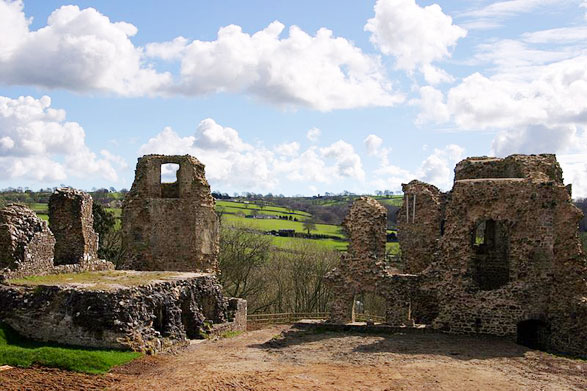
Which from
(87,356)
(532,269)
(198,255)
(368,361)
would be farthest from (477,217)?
(87,356)

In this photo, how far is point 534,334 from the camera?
21938mm

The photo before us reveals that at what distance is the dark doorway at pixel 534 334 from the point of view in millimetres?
21188

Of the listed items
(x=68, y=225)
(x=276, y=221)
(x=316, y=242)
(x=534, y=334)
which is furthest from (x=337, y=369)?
(x=276, y=221)

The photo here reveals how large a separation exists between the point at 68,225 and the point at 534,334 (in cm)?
1726

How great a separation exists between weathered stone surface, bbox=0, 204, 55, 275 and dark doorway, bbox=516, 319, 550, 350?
16.3 m

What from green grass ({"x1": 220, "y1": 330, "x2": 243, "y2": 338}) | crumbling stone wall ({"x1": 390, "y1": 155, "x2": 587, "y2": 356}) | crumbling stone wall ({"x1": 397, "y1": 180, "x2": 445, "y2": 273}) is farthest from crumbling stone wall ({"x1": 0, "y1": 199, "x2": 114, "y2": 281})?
crumbling stone wall ({"x1": 397, "y1": 180, "x2": 445, "y2": 273})

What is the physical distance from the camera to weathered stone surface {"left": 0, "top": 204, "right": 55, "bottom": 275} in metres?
18.2

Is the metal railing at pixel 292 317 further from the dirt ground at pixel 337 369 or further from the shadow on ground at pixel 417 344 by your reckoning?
the dirt ground at pixel 337 369

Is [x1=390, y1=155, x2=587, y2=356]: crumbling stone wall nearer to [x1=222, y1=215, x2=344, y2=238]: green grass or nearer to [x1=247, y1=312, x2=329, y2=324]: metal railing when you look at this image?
[x1=247, y1=312, x2=329, y2=324]: metal railing

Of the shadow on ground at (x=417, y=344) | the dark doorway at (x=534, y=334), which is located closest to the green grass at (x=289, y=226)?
the dark doorway at (x=534, y=334)

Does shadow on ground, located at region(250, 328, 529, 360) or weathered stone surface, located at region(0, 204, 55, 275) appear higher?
weathered stone surface, located at region(0, 204, 55, 275)

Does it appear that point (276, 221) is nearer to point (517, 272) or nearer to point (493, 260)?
point (493, 260)

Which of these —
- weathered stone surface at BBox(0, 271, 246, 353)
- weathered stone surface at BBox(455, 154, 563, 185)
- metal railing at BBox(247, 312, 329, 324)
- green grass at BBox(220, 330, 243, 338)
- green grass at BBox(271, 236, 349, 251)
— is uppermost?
weathered stone surface at BBox(455, 154, 563, 185)

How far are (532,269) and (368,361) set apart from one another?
7.58m
